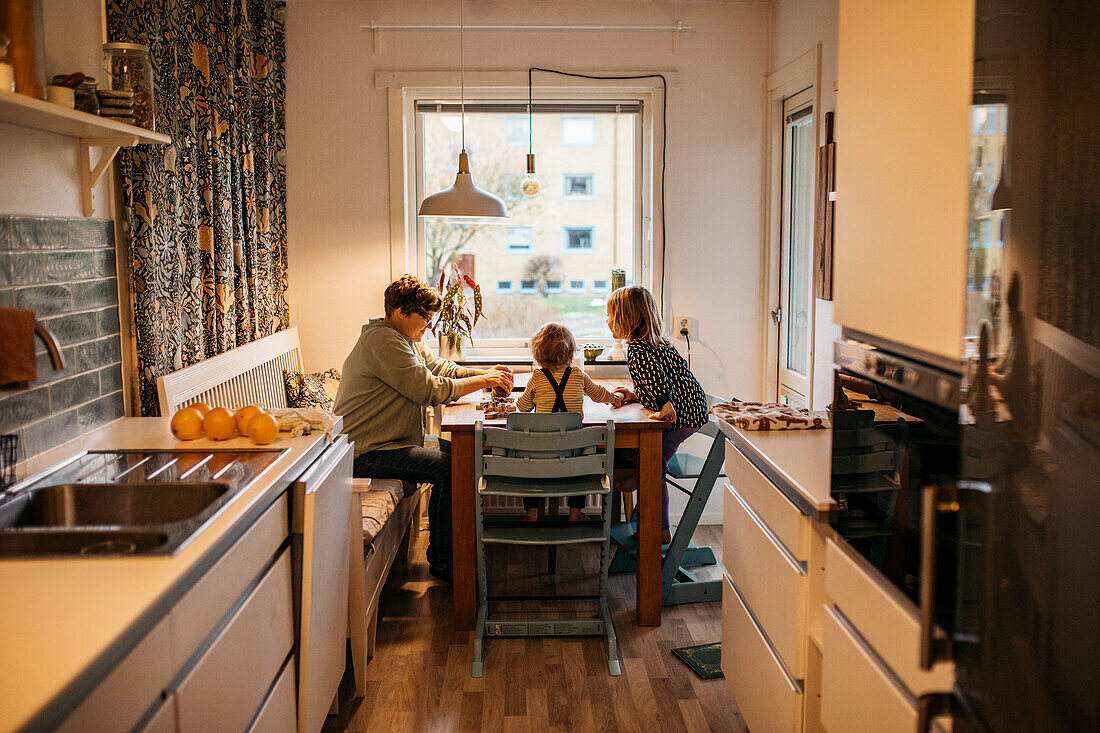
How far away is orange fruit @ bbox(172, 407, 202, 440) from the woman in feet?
3.94

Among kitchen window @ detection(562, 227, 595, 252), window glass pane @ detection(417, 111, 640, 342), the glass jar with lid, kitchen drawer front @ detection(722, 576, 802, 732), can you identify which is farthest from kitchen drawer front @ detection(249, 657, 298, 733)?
kitchen window @ detection(562, 227, 595, 252)

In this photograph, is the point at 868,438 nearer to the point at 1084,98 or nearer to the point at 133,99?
the point at 1084,98

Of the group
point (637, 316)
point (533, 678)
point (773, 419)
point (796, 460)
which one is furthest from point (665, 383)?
point (796, 460)

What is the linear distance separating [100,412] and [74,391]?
17 centimetres

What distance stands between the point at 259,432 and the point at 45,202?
0.82 meters

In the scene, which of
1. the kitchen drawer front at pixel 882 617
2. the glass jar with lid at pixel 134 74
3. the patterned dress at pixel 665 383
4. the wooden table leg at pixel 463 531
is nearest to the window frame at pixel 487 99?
the patterned dress at pixel 665 383

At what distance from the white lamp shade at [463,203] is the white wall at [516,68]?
0.85 metres

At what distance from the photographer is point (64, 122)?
7.18ft

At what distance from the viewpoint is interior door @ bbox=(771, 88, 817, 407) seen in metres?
4.12

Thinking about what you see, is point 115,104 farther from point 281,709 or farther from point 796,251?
point 796,251

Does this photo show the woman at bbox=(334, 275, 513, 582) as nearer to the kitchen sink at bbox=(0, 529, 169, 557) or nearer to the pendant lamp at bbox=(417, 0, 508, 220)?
the pendant lamp at bbox=(417, 0, 508, 220)

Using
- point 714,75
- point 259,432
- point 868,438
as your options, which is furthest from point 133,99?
point 714,75

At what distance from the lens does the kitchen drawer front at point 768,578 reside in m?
1.99

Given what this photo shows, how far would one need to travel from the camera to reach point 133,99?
2.45 metres
